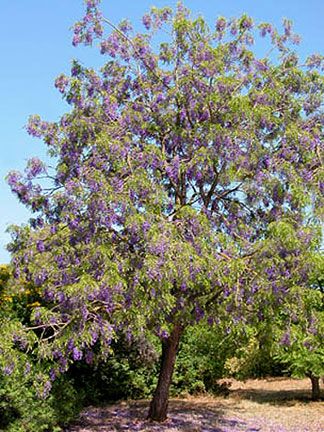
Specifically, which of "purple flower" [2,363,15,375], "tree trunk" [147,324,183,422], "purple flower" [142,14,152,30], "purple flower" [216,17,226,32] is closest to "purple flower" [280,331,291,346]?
"tree trunk" [147,324,183,422]

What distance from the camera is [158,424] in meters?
10.7

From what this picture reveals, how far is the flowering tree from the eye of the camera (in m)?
8.16

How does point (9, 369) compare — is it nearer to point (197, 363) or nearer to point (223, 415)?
point (223, 415)

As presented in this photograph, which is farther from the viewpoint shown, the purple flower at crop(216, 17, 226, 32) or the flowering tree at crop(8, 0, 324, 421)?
the purple flower at crop(216, 17, 226, 32)

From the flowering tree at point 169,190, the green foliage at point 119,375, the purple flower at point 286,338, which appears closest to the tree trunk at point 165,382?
the flowering tree at point 169,190

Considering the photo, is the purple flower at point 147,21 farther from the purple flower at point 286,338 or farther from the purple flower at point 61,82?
the purple flower at point 286,338

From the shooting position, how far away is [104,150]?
8.83 metres

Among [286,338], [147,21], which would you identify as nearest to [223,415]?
[286,338]

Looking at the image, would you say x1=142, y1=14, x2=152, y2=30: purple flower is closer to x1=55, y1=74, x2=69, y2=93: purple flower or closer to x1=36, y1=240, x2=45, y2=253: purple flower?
x1=55, y1=74, x2=69, y2=93: purple flower

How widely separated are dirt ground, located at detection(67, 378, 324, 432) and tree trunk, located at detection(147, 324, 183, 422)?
21 centimetres

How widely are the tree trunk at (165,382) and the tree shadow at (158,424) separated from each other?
0.18m

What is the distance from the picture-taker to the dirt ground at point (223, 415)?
10.7 meters

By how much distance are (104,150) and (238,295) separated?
3.09 meters

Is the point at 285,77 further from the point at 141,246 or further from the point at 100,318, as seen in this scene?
the point at 100,318
